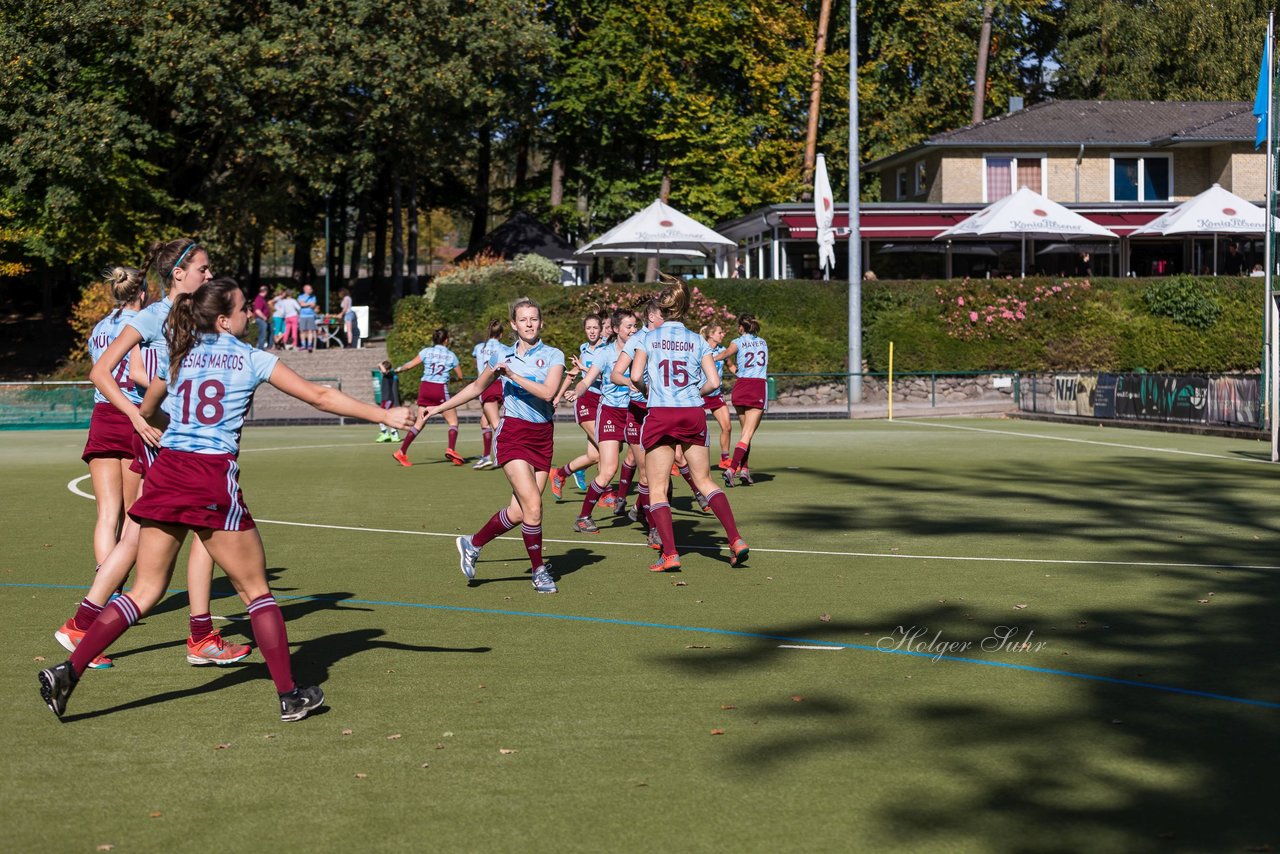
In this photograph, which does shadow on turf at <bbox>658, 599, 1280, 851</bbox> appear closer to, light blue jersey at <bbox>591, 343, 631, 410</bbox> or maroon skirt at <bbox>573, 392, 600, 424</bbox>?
light blue jersey at <bbox>591, 343, 631, 410</bbox>

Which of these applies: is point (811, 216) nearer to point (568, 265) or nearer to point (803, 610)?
point (568, 265)

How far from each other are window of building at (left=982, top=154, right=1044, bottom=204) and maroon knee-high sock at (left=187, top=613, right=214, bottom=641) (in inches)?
1826

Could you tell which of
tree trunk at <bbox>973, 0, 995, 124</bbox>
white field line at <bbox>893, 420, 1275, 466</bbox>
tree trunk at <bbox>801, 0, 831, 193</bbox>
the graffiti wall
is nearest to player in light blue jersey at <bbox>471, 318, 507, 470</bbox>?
white field line at <bbox>893, 420, 1275, 466</bbox>

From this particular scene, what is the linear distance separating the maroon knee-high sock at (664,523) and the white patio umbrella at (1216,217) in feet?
103

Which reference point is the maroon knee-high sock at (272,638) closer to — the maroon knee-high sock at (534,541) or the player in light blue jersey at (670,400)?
the maroon knee-high sock at (534,541)

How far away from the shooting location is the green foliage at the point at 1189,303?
1494 inches

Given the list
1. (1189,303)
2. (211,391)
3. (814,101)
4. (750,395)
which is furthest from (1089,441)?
(814,101)

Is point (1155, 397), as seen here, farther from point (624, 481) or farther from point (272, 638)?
point (272, 638)

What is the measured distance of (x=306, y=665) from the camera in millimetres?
7602

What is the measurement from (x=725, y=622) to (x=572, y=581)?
1.98 m

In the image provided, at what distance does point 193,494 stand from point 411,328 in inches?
1280

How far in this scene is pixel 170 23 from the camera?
4012 cm

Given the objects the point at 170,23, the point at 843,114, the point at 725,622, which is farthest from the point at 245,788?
the point at 843,114

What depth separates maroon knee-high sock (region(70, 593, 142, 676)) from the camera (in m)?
6.33
